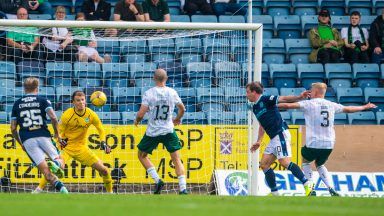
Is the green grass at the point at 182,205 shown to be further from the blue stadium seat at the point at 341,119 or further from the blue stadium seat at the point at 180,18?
the blue stadium seat at the point at 180,18

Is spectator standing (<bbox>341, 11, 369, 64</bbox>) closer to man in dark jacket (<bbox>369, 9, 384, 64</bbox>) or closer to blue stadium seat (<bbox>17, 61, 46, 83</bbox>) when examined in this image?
man in dark jacket (<bbox>369, 9, 384, 64</bbox>)

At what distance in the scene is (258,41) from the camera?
18844mm

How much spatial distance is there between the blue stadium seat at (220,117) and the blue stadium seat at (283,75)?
10.8 feet

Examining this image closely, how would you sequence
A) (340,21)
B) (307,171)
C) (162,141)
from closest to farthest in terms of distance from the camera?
1. (162,141)
2. (307,171)
3. (340,21)

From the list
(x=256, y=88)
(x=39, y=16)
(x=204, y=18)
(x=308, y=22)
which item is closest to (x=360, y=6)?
(x=308, y=22)

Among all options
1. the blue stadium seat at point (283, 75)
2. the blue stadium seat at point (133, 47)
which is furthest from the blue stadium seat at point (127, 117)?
the blue stadium seat at point (283, 75)

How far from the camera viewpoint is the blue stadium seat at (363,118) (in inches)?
890

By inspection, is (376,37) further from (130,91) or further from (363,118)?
(130,91)

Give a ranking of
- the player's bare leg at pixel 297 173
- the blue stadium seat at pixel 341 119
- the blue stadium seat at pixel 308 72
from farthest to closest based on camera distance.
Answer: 1. the blue stadium seat at pixel 308 72
2. the blue stadium seat at pixel 341 119
3. the player's bare leg at pixel 297 173

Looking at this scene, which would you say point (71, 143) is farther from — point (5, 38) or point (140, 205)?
point (140, 205)

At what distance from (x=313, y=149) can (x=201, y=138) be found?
2.37 metres

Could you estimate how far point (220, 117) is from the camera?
20.0 meters

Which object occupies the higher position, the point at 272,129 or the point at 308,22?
the point at 308,22

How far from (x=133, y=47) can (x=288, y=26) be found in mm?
4984
